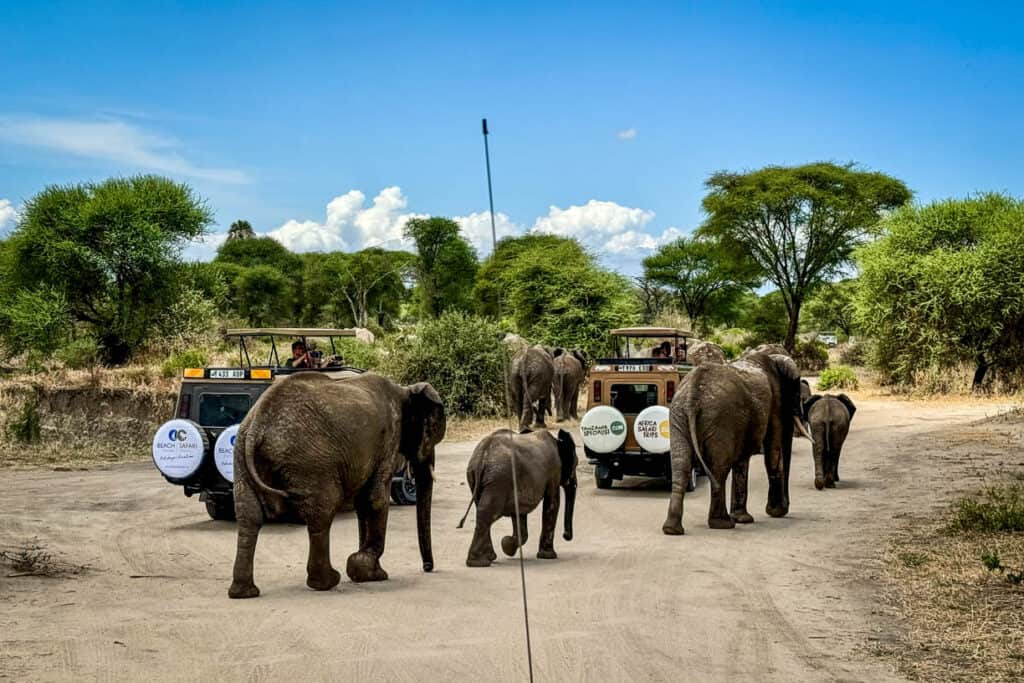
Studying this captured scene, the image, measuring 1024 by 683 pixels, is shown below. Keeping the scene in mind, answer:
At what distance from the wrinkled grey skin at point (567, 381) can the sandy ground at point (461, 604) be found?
39.8 feet

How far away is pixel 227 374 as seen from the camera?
13.0 metres

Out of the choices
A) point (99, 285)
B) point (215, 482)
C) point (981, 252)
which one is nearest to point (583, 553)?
point (215, 482)

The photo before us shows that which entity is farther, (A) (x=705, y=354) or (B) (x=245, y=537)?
(A) (x=705, y=354)

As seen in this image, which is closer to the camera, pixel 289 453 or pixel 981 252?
pixel 289 453

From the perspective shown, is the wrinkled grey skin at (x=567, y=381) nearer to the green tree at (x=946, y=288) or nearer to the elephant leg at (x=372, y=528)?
the green tree at (x=946, y=288)

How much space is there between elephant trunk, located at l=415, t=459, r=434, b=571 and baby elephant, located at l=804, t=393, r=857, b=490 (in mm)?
7404

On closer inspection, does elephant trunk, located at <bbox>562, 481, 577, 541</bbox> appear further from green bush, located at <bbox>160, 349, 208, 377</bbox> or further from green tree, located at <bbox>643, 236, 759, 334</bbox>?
green tree, located at <bbox>643, 236, 759, 334</bbox>

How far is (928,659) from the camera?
21.7 feet

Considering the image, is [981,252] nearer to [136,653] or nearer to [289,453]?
[289,453]

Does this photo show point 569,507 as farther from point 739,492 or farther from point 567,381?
point 567,381

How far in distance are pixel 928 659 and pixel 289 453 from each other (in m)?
4.95

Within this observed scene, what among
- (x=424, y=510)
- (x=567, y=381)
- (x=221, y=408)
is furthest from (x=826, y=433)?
(x=567, y=381)

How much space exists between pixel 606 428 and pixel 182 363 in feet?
56.1

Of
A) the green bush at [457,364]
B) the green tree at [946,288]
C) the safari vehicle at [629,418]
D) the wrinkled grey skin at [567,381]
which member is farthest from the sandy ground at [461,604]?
the green tree at [946,288]
